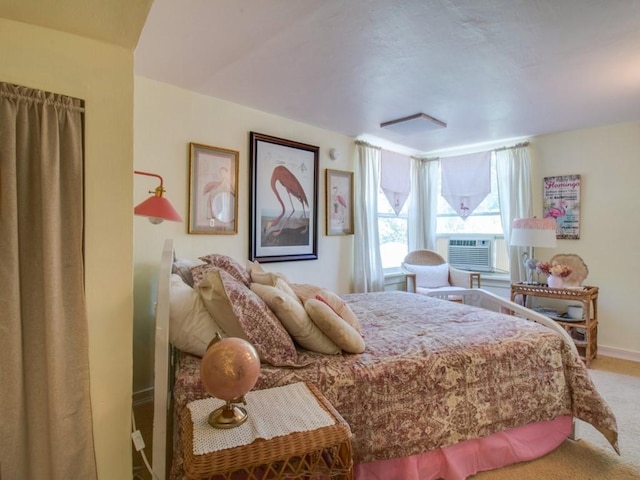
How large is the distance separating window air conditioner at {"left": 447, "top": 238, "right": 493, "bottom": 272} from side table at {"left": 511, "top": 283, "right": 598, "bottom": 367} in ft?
2.91

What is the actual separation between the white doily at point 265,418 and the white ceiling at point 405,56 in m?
1.84

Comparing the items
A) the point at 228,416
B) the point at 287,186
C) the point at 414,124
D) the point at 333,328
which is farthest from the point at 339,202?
the point at 228,416

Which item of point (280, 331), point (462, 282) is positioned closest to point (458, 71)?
point (280, 331)

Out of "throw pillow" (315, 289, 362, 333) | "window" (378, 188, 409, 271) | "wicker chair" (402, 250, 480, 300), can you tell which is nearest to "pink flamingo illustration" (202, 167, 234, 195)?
"throw pillow" (315, 289, 362, 333)

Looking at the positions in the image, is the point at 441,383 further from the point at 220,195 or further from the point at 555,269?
the point at 555,269

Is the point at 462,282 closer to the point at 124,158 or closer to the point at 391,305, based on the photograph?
the point at 391,305

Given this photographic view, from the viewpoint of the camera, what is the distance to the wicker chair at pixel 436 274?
4.33 metres

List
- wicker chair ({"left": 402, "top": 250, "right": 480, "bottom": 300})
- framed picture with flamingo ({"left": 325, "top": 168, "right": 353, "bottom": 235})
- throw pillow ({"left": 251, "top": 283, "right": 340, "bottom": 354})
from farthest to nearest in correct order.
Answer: wicker chair ({"left": 402, "top": 250, "right": 480, "bottom": 300})
framed picture with flamingo ({"left": 325, "top": 168, "right": 353, "bottom": 235})
throw pillow ({"left": 251, "top": 283, "right": 340, "bottom": 354})

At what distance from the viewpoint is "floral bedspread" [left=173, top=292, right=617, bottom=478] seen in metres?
1.48

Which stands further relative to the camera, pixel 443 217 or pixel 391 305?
pixel 443 217

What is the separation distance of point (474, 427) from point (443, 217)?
3.77 metres

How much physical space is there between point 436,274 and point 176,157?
3.41 metres

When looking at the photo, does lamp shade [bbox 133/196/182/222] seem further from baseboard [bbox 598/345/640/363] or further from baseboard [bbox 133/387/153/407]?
baseboard [bbox 598/345/640/363]

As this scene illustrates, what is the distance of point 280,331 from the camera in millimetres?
1567
